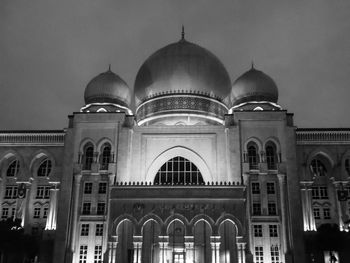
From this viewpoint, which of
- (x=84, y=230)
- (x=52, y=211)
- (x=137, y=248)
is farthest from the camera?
(x=52, y=211)

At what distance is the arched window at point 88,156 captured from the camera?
38188mm

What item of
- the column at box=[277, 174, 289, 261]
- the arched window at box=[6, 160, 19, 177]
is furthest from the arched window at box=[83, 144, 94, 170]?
the column at box=[277, 174, 289, 261]

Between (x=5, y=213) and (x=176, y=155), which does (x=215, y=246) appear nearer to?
(x=176, y=155)

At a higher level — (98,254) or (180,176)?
(180,176)

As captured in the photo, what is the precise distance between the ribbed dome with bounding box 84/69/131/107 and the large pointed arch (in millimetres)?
8244

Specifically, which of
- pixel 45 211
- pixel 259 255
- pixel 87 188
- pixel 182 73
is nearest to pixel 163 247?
pixel 259 255

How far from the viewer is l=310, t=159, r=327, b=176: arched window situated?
39344 mm

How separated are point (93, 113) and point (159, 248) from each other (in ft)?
42.3

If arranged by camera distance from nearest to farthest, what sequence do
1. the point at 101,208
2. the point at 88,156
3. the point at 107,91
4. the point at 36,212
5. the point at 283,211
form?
the point at 283,211
the point at 101,208
the point at 88,156
the point at 36,212
the point at 107,91

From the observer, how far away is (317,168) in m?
39.6

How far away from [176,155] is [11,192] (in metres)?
14.6

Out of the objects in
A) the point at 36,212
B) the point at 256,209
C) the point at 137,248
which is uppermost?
the point at 36,212

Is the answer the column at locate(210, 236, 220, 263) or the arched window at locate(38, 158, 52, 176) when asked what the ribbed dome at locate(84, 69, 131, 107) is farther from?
the column at locate(210, 236, 220, 263)

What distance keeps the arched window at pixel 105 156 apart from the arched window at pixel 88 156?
890 millimetres
